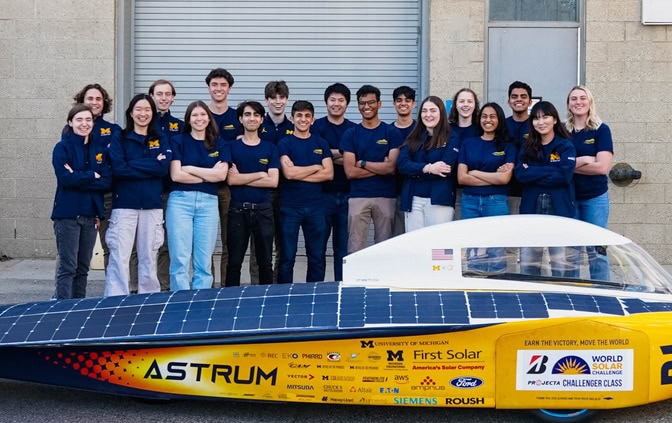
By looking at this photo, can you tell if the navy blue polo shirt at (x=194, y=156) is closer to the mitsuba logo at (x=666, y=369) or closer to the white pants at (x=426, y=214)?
the white pants at (x=426, y=214)

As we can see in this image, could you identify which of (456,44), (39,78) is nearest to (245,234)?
(456,44)

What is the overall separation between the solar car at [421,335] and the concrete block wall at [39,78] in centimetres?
558

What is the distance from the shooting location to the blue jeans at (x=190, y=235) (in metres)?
7.24

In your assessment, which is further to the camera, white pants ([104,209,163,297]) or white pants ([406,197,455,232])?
white pants ([406,197,455,232])

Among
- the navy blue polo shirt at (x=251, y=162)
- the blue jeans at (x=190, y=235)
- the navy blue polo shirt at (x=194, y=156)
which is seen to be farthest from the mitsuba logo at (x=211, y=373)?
the navy blue polo shirt at (x=251, y=162)

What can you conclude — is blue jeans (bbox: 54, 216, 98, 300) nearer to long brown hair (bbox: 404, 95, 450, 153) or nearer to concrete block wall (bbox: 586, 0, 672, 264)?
long brown hair (bbox: 404, 95, 450, 153)

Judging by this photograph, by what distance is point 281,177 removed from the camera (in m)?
7.67

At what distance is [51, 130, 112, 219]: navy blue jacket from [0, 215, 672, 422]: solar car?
1758 mm

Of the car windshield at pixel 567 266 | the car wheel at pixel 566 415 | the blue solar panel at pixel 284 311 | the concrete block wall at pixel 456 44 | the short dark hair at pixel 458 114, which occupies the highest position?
the concrete block wall at pixel 456 44

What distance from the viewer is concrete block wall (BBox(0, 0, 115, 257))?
35.0 feet

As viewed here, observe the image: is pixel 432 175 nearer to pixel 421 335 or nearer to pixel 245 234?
pixel 245 234

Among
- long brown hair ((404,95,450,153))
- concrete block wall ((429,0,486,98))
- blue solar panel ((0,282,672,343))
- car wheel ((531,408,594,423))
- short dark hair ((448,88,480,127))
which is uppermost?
concrete block wall ((429,0,486,98))

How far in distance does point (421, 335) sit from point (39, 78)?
24.1 ft

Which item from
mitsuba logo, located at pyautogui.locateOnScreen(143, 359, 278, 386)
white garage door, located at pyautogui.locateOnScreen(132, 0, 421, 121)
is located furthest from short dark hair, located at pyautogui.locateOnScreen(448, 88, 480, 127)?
mitsuba logo, located at pyautogui.locateOnScreen(143, 359, 278, 386)
